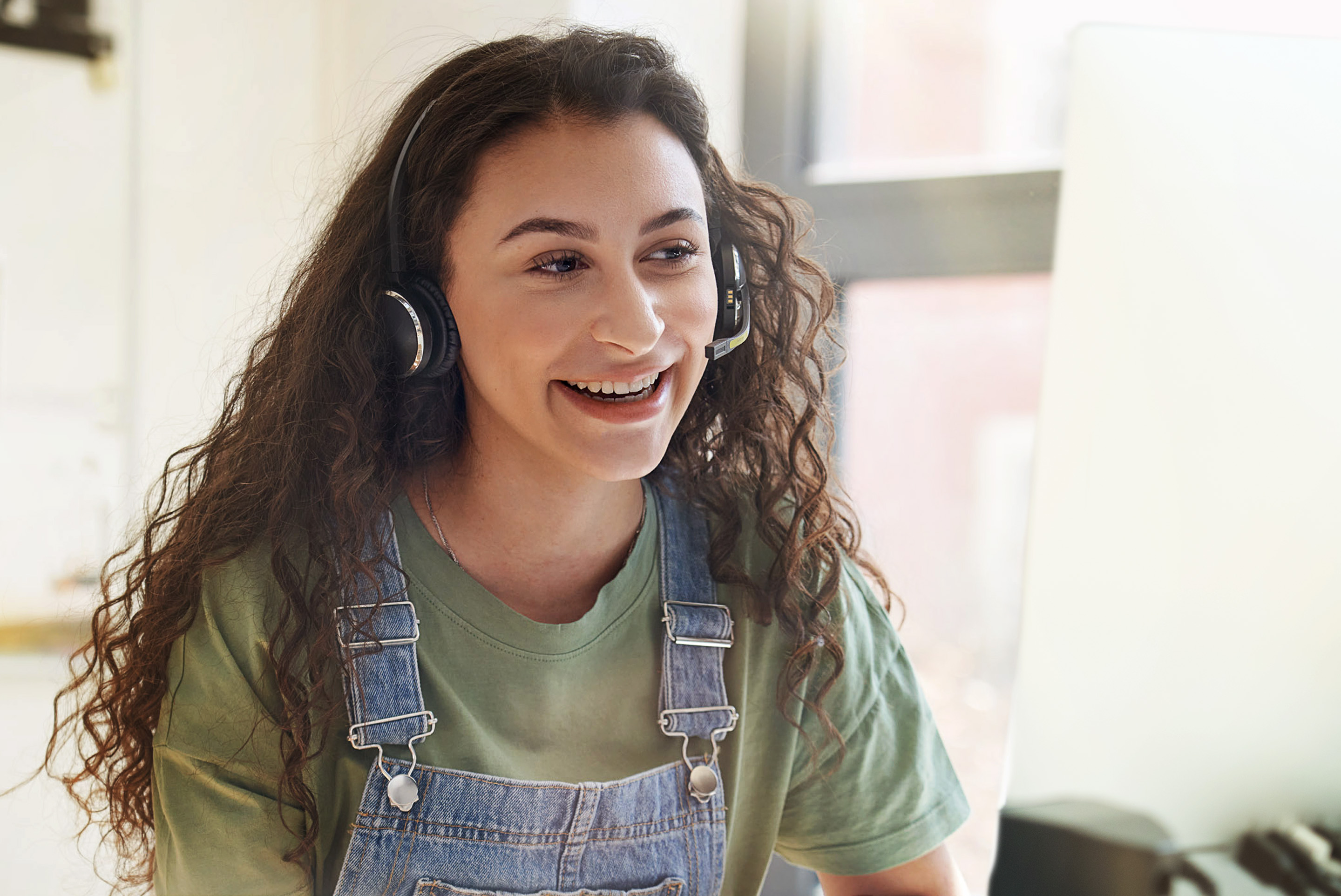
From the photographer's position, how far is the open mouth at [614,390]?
0.95 meters

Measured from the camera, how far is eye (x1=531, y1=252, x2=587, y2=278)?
36.7 inches

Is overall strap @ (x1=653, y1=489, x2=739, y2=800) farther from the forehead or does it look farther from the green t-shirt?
the forehead

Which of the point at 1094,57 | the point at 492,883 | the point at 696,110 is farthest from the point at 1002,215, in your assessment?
the point at 492,883

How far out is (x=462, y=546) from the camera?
1.04 meters

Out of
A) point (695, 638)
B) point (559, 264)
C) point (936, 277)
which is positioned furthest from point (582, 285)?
point (936, 277)

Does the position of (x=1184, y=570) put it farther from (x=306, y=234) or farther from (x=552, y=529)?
(x=306, y=234)

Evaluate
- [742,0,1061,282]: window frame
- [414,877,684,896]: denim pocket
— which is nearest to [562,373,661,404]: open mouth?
[414,877,684,896]: denim pocket

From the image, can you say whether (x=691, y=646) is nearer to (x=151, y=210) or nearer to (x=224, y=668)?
(x=224, y=668)

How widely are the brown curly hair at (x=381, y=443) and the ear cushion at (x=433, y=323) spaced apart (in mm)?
36

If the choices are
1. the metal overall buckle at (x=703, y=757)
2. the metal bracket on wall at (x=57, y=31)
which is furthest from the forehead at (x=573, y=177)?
the metal bracket on wall at (x=57, y=31)

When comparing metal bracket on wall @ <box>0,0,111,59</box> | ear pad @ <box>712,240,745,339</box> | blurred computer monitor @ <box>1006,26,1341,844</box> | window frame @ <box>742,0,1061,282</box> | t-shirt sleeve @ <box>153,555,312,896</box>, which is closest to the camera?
blurred computer monitor @ <box>1006,26,1341,844</box>

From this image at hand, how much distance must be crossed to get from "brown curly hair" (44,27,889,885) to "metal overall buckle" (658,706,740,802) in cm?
7

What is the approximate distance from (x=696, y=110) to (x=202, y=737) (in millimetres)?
704

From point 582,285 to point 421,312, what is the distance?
146 mm
